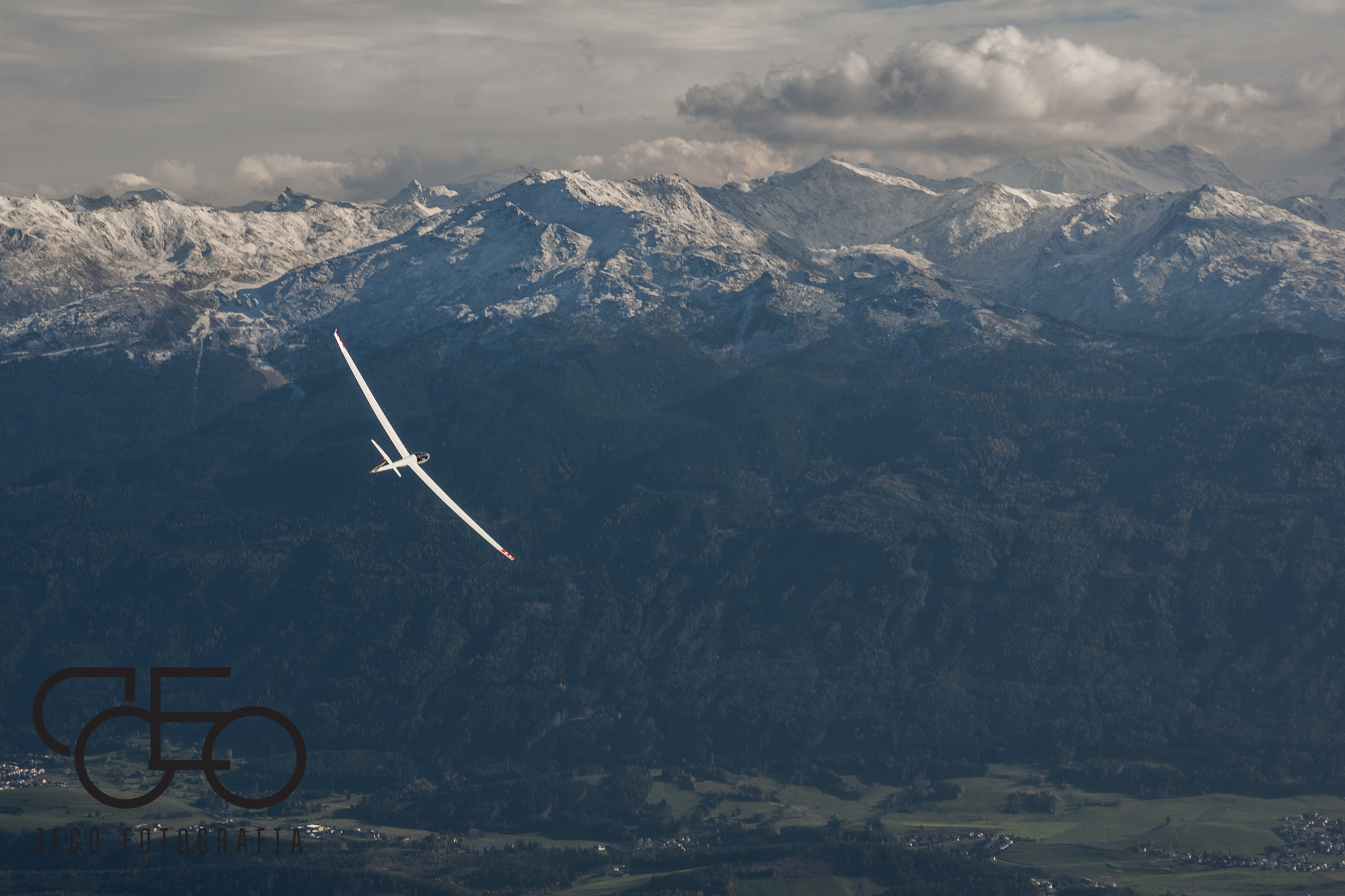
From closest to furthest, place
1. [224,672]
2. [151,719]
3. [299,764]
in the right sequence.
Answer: [151,719], [224,672], [299,764]

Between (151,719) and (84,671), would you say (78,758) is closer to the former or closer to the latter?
(84,671)

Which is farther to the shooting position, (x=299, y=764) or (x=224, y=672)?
(x=299, y=764)

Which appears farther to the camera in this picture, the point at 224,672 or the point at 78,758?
the point at 78,758

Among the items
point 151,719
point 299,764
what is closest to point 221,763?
point 299,764

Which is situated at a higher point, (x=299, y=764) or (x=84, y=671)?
(x=84, y=671)

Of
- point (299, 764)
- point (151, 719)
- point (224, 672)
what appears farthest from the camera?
point (299, 764)

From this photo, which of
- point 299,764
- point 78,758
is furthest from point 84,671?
point 299,764

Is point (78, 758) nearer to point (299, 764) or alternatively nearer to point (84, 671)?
point (84, 671)

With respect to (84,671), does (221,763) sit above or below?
below

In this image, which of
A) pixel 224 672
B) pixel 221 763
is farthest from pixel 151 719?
pixel 221 763
